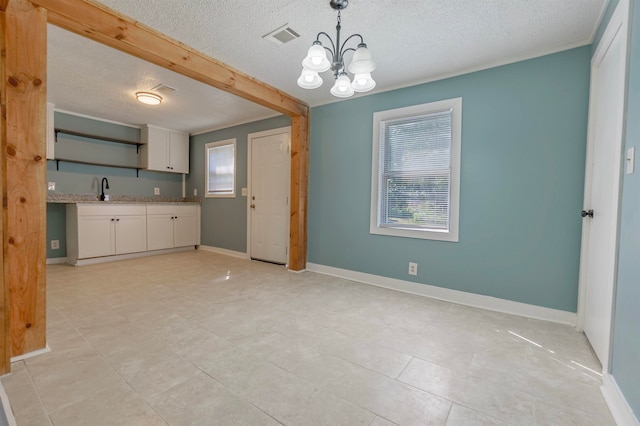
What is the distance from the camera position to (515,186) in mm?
2576

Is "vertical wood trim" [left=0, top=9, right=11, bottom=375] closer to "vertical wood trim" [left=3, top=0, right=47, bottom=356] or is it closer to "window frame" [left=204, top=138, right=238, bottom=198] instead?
"vertical wood trim" [left=3, top=0, right=47, bottom=356]

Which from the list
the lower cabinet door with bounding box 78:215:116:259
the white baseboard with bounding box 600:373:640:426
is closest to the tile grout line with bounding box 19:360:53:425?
the white baseboard with bounding box 600:373:640:426

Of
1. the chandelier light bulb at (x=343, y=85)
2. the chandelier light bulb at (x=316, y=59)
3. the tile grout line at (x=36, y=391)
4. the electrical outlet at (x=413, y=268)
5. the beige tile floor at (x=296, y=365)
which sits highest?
the chandelier light bulb at (x=316, y=59)

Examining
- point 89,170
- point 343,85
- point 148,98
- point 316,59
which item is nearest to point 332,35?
point 343,85

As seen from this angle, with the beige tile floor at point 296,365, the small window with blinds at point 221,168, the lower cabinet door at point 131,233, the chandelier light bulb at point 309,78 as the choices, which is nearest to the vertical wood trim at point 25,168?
the beige tile floor at point 296,365

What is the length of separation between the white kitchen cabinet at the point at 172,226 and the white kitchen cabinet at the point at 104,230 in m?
0.12

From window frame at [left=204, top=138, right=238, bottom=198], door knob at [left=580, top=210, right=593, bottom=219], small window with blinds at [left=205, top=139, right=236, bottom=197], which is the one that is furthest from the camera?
small window with blinds at [left=205, top=139, right=236, bottom=197]

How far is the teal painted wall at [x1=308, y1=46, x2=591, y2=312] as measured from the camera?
2.35 meters

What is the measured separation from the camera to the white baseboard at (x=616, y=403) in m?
1.22

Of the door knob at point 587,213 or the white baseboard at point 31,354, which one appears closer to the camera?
the white baseboard at point 31,354

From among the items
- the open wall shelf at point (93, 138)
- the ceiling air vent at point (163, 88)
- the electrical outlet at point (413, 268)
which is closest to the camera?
the electrical outlet at point (413, 268)

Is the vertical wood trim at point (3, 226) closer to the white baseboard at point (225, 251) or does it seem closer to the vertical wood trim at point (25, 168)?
the vertical wood trim at point (25, 168)

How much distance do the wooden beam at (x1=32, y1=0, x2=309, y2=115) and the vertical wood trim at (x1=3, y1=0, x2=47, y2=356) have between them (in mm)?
142

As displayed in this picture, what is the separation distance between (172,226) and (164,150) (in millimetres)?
1440
